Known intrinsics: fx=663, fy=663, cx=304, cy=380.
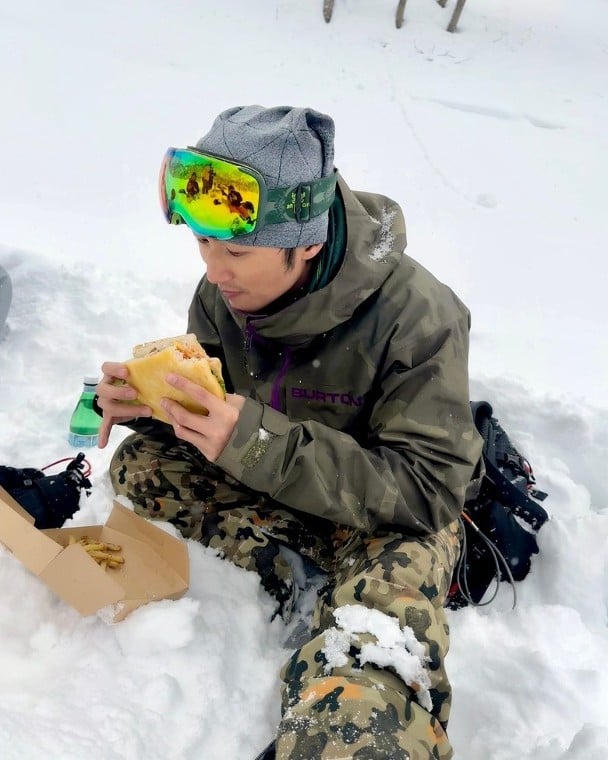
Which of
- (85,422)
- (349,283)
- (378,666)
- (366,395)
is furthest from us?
(85,422)

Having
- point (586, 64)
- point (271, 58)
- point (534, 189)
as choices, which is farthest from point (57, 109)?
point (586, 64)

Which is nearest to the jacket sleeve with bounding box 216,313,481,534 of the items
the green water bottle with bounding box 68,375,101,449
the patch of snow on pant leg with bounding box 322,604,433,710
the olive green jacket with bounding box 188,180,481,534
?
the olive green jacket with bounding box 188,180,481,534

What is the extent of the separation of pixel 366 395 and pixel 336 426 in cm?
17

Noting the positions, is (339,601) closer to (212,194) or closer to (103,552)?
(103,552)

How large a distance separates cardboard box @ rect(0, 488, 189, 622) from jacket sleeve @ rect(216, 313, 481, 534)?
18.2 inches

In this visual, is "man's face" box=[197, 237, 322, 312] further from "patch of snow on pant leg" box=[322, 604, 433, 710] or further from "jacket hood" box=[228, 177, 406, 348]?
"patch of snow on pant leg" box=[322, 604, 433, 710]

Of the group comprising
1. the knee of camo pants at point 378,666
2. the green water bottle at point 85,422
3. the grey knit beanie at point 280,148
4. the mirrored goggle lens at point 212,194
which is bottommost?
the green water bottle at point 85,422

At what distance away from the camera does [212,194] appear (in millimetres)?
1852

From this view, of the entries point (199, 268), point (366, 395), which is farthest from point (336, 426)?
point (199, 268)

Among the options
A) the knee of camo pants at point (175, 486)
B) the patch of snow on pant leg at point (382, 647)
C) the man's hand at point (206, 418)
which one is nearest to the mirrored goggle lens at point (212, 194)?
the man's hand at point (206, 418)

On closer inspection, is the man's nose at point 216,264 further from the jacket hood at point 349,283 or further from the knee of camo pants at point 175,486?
the knee of camo pants at point 175,486

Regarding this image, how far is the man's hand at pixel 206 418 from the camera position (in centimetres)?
176

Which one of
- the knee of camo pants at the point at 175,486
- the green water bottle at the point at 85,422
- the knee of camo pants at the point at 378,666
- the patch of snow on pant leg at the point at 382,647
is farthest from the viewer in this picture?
the green water bottle at the point at 85,422

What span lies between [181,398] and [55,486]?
0.90m
